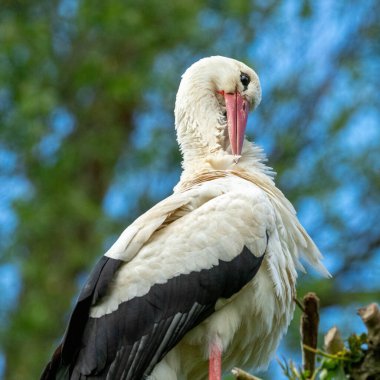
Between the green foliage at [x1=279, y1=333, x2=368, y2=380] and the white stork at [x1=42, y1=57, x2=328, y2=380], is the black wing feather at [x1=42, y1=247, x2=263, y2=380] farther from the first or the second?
the green foliage at [x1=279, y1=333, x2=368, y2=380]

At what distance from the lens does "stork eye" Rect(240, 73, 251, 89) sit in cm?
825

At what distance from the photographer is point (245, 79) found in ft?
27.2

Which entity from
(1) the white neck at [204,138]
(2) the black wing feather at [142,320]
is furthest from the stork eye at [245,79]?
(2) the black wing feather at [142,320]

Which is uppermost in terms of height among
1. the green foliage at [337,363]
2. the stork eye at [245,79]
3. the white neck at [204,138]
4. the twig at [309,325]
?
the stork eye at [245,79]

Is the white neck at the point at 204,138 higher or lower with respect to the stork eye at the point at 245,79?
lower

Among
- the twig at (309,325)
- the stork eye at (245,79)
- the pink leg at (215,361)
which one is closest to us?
the twig at (309,325)

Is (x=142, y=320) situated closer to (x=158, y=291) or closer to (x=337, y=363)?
(x=158, y=291)

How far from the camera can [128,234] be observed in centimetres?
695

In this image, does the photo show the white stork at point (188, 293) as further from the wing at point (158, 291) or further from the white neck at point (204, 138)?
the white neck at point (204, 138)

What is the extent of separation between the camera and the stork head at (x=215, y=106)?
7938 mm

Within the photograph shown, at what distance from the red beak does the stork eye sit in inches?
3.5

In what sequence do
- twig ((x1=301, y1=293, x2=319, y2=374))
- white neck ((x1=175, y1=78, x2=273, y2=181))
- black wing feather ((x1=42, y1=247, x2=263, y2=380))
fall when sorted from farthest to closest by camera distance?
white neck ((x1=175, y1=78, x2=273, y2=181)) < black wing feather ((x1=42, y1=247, x2=263, y2=380)) < twig ((x1=301, y1=293, x2=319, y2=374))

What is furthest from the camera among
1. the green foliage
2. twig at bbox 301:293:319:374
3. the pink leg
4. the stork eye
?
the stork eye

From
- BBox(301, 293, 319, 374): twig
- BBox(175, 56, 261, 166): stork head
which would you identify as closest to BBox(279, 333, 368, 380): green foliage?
BBox(301, 293, 319, 374): twig
